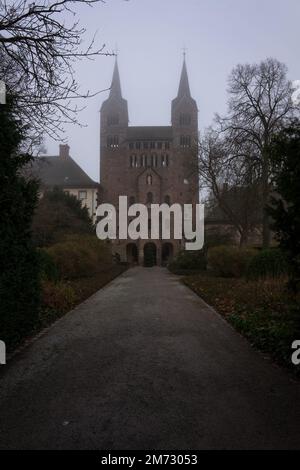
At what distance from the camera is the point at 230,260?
77.4 feet

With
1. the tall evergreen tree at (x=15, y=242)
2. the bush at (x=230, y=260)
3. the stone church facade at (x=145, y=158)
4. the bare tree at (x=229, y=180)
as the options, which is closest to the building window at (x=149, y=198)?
the stone church facade at (x=145, y=158)

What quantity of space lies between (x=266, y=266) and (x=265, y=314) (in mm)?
7510

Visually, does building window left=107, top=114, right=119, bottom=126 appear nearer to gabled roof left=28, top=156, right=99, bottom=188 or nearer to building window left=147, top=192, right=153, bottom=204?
gabled roof left=28, top=156, right=99, bottom=188

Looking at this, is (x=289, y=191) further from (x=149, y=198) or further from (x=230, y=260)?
(x=149, y=198)

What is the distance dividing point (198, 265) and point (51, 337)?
1025 inches

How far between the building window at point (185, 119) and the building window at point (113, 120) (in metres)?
9.90

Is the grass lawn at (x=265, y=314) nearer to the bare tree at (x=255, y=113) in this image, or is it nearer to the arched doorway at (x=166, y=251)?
the bare tree at (x=255, y=113)

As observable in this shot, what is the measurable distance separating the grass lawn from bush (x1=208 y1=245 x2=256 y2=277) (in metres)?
7.78

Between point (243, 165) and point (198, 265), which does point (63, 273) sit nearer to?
point (243, 165)

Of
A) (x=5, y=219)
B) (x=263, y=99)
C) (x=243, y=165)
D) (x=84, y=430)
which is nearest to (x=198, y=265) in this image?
(x=243, y=165)

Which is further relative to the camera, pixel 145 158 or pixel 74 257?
pixel 145 158

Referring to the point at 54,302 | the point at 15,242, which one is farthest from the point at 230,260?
the point at 15,242

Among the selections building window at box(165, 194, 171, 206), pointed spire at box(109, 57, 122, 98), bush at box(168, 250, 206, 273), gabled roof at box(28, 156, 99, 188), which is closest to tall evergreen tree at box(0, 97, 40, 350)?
bush at box(168, 250, 206, 273)

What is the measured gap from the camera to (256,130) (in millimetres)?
25469
